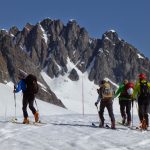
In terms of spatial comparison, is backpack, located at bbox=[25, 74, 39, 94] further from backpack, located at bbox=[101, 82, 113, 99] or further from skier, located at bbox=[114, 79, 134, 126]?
skier, located at bbox=[114, 79, 134, 126]

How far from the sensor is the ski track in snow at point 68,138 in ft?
46.0

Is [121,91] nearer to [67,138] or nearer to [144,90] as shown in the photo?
[144,90]

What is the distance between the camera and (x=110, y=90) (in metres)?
19.5

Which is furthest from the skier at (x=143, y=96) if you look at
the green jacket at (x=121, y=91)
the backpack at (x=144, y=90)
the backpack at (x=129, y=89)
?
the green jacket at (x=121, y=91)

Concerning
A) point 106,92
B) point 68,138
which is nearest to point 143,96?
point 106,92

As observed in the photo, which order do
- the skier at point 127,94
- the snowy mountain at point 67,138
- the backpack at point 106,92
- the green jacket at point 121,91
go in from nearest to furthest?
1. the snowy mountain at point 67,138
2. the backpack at point 106,92
3. the skier at point 127,94
4. the green jacket at point 121,91

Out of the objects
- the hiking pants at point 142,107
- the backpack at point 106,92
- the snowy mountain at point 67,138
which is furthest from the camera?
the hiking pants at point 142,107

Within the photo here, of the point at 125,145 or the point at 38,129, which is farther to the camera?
the point at 38,129

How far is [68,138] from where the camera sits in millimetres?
15766

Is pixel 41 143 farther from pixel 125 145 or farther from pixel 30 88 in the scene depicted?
pixel 30 88

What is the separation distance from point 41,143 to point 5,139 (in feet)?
3.97

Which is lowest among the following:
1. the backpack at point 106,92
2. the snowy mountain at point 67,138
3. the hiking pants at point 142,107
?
the snowy mountain at point 67,138

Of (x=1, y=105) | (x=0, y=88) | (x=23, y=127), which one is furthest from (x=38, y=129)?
(x=0, y=88)

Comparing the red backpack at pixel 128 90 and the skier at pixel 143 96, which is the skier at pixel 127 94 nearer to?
the red backpack at pixel 128 90
